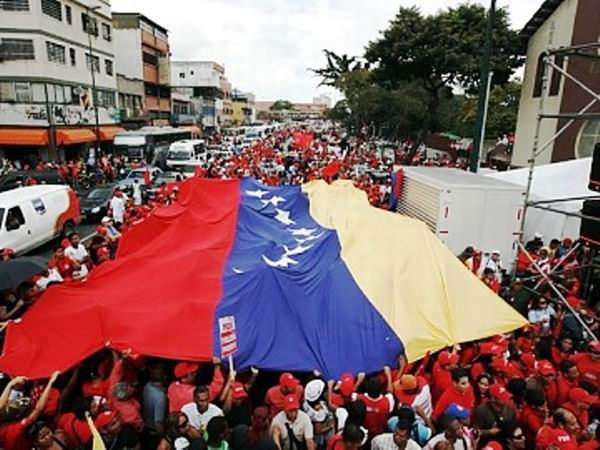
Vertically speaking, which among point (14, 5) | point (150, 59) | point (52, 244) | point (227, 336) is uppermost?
point (14, 5)

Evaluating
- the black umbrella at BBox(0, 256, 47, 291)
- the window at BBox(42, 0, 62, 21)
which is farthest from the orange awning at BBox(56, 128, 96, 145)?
the black umbrella at BBox(0, 256, 47, 291)

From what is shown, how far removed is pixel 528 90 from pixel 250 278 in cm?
1709

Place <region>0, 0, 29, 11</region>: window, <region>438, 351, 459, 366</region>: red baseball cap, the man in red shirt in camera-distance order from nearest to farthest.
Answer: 1. the man in red shirt
2. <region>438, 351, 459, 366</region>: red baseball cap
3. <region>0, 0, 29, 11</region>: window

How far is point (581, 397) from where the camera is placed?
454cm

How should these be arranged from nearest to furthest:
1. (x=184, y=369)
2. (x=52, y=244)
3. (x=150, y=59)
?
(x=184, y=369), (x=52, y=244), (x=150, y=59)

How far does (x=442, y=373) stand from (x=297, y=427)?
172cm

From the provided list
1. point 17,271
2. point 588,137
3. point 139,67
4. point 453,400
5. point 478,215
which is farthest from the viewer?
point 139,67

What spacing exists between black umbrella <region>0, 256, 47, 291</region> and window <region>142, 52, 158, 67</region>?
137 feet

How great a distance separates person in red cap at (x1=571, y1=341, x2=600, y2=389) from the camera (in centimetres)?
512

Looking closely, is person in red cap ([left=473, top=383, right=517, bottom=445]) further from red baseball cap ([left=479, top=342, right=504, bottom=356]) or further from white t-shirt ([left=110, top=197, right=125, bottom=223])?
white t-shirt ([left=110, top=197, right=125, bottom=223])

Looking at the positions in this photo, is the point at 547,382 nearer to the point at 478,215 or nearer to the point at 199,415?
the point at 199,415

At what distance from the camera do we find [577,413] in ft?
14.7

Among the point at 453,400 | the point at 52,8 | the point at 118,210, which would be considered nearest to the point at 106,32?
the point at 52,8

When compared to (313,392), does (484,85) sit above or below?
above
